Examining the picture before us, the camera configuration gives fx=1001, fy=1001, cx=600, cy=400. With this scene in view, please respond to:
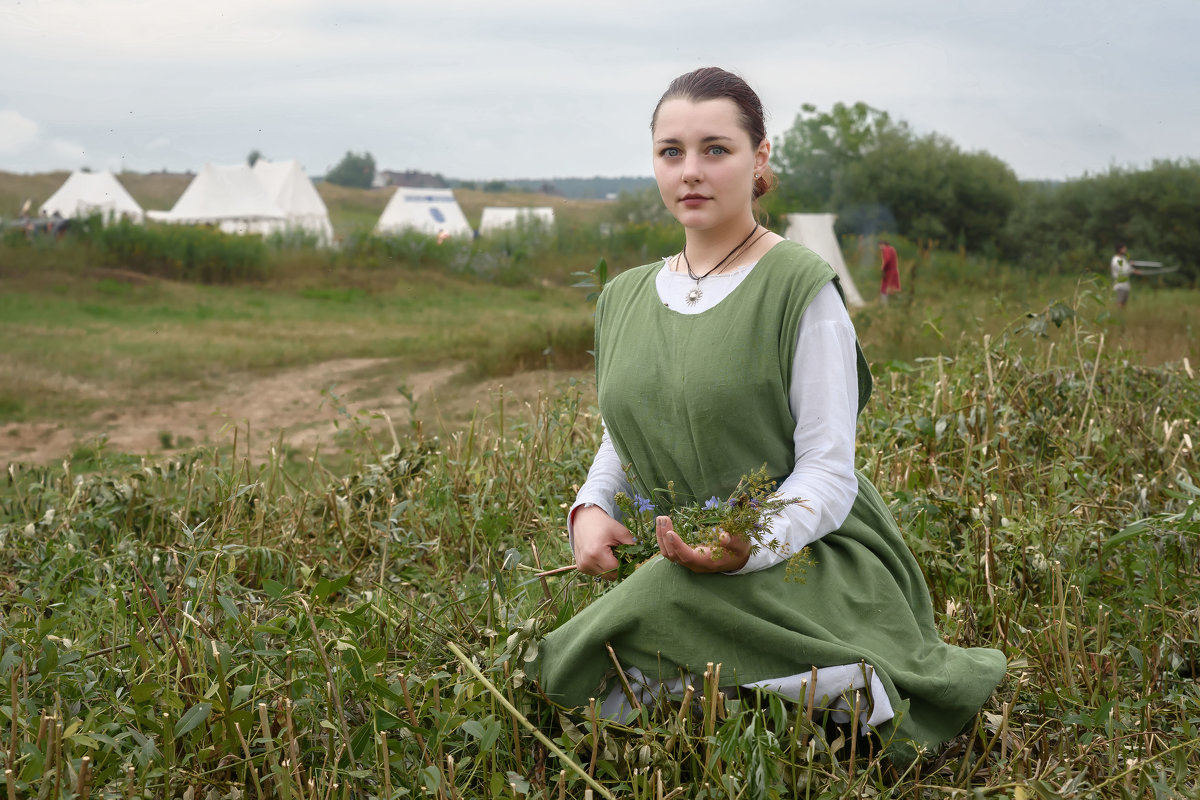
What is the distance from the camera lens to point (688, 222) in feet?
6.61

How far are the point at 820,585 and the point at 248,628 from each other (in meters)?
1.20

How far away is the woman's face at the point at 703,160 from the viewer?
76.7 inches

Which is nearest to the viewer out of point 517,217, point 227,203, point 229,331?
point 229,331

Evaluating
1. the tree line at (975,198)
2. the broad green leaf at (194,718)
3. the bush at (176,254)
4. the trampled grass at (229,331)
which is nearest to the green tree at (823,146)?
the tree line at (975,198)

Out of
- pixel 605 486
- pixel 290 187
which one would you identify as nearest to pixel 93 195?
pixel 290 187

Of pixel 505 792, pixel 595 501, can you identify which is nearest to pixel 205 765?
pixel 505 792

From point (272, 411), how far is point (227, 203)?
1935cm

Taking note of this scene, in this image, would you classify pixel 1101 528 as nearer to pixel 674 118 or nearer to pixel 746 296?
pixel 746 296

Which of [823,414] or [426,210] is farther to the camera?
[426,210]

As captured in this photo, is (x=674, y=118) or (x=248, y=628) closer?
(x=674, y=118)

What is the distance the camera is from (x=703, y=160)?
6.42 ft

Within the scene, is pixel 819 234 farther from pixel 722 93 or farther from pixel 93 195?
pixel 93 195

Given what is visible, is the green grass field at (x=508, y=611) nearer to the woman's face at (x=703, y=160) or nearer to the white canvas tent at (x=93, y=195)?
the woman's face at (x=703, y=160)

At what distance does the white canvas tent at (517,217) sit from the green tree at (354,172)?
12409 millimetres
